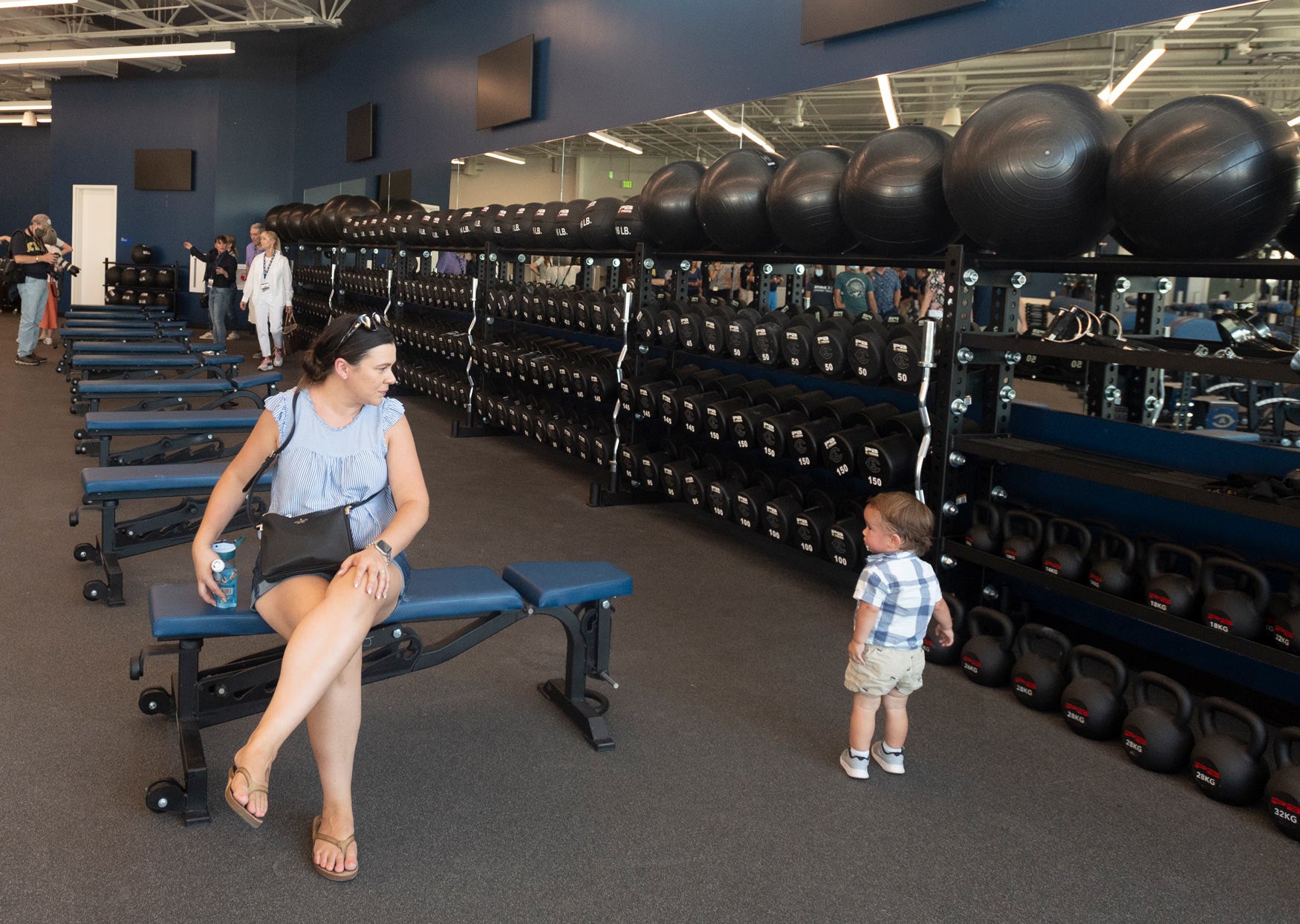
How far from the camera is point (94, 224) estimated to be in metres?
15.1

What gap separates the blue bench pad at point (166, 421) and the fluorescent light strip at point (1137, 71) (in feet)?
11.4

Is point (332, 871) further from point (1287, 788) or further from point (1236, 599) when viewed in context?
point (1236, 599)

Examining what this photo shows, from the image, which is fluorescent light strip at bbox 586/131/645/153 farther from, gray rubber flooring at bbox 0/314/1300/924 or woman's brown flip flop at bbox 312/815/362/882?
woman's brown flip flop at bbox 312/815/362/882

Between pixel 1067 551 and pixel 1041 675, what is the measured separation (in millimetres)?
360

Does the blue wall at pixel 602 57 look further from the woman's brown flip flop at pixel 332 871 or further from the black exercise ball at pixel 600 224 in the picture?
the woman's brown flip flop at pixel 332 871

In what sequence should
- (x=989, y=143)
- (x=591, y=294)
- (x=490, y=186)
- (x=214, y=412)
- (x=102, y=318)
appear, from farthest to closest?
(x=102, y=318)
(x=490, y=186)
(x=591, y=294)
(x=214, y=412)
(x=989, y=143)

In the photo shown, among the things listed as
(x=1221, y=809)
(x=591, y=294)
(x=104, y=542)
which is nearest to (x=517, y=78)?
(x=591, y=294)

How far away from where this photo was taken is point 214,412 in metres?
4.97

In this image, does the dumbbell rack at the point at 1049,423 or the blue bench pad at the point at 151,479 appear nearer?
the dumbbell rack at the point at 1049,423

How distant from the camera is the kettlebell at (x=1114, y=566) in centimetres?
280

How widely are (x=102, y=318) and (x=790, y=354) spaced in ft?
26.9

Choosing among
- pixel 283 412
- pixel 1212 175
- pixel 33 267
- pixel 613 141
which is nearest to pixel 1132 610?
pixel 1212 175

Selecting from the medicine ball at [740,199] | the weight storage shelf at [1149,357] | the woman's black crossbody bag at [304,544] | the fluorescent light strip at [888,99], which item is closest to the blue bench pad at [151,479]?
the woman's black crossbody bag at [304,544]

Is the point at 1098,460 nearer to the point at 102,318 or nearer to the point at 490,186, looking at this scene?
the point at 490,186
